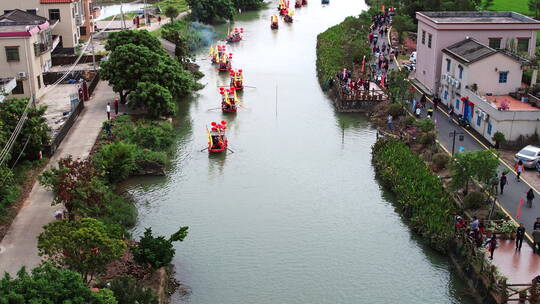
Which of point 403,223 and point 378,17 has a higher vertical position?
point 378,17

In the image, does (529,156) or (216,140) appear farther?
(216,140)

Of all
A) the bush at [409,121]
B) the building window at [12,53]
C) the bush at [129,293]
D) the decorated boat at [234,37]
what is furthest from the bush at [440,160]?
the decorated boat at [234,37]

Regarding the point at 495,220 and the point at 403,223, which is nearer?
the point at 495,220

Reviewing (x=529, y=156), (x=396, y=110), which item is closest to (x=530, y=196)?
(x=529, y=156)

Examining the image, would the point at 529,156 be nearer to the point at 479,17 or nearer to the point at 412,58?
the point at 479,17

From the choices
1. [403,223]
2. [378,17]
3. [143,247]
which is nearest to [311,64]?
[378,17]

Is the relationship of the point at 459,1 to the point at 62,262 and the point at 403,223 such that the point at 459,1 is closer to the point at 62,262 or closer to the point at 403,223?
the point at 403,223
